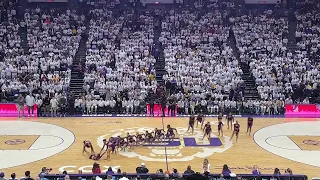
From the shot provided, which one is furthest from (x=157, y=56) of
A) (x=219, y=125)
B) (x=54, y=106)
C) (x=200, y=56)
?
(x=219, y=125)

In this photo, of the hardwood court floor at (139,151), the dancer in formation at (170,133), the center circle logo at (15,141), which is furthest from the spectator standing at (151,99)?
the center circle logo at (15,141)

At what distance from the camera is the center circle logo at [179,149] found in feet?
85.5

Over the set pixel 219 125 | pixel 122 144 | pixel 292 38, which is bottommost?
pixel 122 144

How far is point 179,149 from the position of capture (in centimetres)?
2750

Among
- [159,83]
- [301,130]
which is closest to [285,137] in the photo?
[301,130]

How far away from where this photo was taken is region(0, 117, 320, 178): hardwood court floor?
24438 millimetres

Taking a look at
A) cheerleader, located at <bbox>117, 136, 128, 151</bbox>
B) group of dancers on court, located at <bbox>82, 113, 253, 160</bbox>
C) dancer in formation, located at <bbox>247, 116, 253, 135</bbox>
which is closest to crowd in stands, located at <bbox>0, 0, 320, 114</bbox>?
dancer in formation, located at <bbox>247, 116, 253, 135</bbox>

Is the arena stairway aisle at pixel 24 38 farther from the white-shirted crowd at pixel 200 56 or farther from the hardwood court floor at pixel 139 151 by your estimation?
the white-shirted crowd at pixel 200 56

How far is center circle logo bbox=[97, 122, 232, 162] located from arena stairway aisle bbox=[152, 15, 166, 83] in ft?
36.8

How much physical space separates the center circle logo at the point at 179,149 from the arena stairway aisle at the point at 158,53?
1122 centimetres

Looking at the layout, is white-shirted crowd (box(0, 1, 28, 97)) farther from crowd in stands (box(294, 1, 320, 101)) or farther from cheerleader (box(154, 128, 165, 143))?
crowd in stands (box(294, 1, 320, 101))

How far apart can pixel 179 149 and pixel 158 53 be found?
17.3 metres

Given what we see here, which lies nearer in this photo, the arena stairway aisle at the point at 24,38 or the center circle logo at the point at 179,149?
the center circle logo at the point at 179,149

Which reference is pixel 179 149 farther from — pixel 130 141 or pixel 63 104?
pixel 63 104
